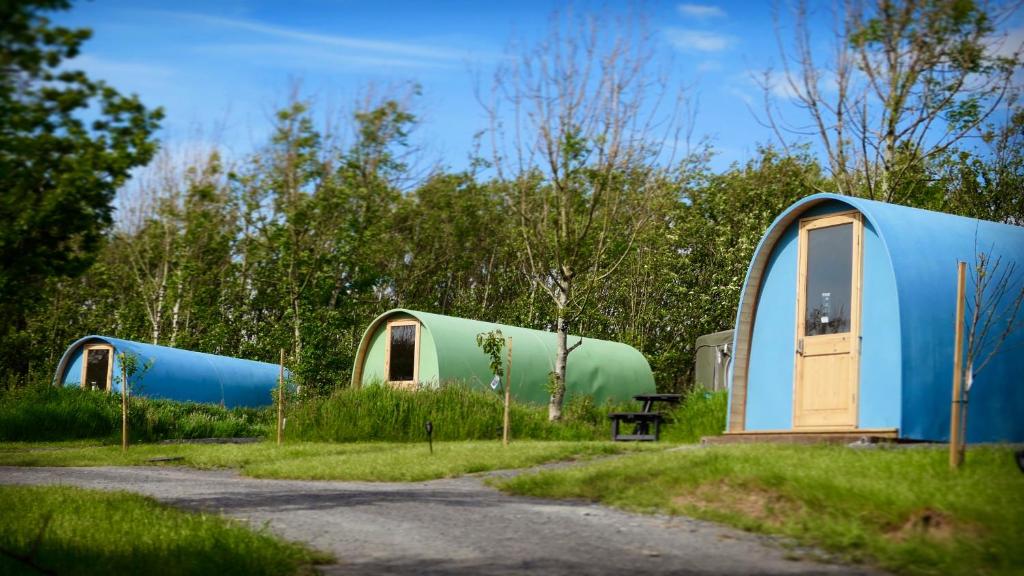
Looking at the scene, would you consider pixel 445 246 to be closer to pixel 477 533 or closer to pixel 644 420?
A: pixel 644 420

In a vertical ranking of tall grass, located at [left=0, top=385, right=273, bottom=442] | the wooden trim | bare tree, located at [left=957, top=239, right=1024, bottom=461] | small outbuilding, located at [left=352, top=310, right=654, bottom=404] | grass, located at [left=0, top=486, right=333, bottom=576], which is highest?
bare tree, located at [left=957, top=239, right=1024, bottom=461]

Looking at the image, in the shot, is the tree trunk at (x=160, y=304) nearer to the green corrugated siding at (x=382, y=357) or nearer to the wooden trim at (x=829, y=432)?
the green corrugated siding at (x=382, y=357)

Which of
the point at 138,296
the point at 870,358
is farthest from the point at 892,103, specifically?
the point at 138,296

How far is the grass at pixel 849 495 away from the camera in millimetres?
6902

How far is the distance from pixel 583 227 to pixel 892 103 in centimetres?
629

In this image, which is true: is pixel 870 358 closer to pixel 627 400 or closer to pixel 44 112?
pixel 44 112

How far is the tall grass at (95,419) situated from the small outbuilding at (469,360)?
3448 mm

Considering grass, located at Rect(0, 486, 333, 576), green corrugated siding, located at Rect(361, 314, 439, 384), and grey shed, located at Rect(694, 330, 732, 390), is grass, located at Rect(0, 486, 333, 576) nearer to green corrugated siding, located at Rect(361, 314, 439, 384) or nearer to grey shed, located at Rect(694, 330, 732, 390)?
green corrugated siding, located at Rect(361, 314, 439, 384)

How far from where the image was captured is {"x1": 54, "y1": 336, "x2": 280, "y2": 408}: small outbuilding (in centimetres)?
2930

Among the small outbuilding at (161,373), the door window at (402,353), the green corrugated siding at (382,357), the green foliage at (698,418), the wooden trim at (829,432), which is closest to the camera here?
the wooden trim at (829,432)

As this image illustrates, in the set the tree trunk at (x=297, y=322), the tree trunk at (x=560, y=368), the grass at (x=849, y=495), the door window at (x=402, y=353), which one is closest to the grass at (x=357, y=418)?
the tree trunk at (x=560, y=368)

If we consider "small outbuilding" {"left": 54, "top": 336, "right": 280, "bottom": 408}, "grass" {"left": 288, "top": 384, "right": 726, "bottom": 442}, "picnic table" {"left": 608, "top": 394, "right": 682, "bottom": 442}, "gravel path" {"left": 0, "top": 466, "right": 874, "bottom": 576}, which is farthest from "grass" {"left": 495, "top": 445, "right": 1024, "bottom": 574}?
"small outbuilding" {"left": 54, "top": 336, "right": 280, "bottom": 408}

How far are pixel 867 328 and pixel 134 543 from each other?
9.21 metres

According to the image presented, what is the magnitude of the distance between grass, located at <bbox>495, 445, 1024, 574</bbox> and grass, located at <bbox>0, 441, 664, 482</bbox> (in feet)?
7.02
